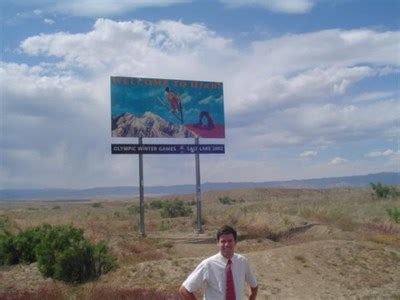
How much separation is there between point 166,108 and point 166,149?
166cm

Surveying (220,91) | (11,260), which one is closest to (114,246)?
(11,260)

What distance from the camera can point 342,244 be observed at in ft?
55.3

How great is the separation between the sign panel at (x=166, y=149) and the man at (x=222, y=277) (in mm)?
18015

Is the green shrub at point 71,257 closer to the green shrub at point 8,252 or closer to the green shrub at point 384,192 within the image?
the green shrub at point 8,252

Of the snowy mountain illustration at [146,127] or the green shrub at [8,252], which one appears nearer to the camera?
the green shrub at [8,252]

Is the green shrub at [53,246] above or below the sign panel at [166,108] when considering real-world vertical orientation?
below

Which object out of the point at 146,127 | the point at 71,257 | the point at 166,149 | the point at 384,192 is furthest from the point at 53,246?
the point at 384,192

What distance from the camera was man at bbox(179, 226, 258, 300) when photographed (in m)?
6.36

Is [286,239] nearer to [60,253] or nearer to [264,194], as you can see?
[60,253]

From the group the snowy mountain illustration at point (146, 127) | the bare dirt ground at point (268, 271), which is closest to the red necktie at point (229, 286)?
the bare dirt ground at point (268, 271)

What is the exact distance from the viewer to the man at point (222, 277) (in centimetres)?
636

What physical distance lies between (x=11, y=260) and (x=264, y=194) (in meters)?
87.8

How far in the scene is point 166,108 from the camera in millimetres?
25406

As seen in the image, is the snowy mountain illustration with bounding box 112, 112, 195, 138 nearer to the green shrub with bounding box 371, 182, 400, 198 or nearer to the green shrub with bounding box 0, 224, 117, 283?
the green shrub with bounding box 0, 224, 117, 283
